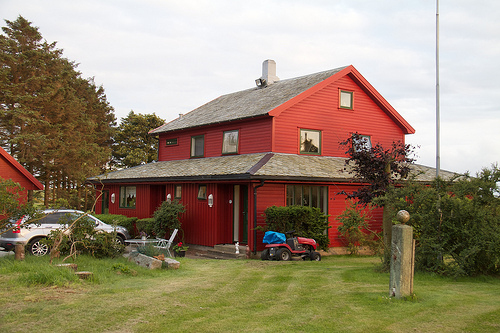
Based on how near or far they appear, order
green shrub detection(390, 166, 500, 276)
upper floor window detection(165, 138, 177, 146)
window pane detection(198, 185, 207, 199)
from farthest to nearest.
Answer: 1. upper floor window detection(165, 138, 177, 146)
2. window pane detection(198, 185, 207, 199)
3. green shrub detection(390, 166, 500, 276)

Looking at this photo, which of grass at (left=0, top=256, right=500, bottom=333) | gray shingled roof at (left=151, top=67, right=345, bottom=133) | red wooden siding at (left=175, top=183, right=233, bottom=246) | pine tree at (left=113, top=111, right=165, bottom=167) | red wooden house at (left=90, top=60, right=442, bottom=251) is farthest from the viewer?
pine tree at (left=113, top=111, right=165, bottom=167)

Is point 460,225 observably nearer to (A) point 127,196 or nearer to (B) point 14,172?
(A) point 127,196

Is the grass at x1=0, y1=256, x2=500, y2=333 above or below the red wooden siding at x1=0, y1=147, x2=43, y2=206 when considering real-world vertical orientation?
below

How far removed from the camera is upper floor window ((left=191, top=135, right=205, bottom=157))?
21.7 metres

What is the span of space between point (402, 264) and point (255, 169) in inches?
323

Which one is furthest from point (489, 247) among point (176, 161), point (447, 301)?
point (176, 161)

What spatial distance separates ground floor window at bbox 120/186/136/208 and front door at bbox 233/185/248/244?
709cm

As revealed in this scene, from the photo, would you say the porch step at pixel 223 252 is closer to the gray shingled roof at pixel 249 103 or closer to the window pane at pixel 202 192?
the window pane at pixel 202 192

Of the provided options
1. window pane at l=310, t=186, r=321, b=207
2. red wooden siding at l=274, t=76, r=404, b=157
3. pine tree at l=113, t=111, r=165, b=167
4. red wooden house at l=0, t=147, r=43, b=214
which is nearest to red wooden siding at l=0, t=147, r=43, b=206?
red wooden house at l=0, t=147, r=43, b=214

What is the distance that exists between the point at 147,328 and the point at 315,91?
14781 mm

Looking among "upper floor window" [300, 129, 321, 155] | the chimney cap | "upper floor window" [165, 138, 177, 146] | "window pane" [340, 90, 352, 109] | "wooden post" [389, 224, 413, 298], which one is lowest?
"wooden post" [389, 224, 413, 298]

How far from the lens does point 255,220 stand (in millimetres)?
15305

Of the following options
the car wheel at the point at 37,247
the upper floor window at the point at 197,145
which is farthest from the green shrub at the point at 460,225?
the upper floor window at the point at 197,145

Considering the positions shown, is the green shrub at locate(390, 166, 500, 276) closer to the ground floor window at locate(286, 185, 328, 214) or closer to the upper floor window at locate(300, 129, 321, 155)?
the ground floor window at locate(286, 185, 328, 214)
